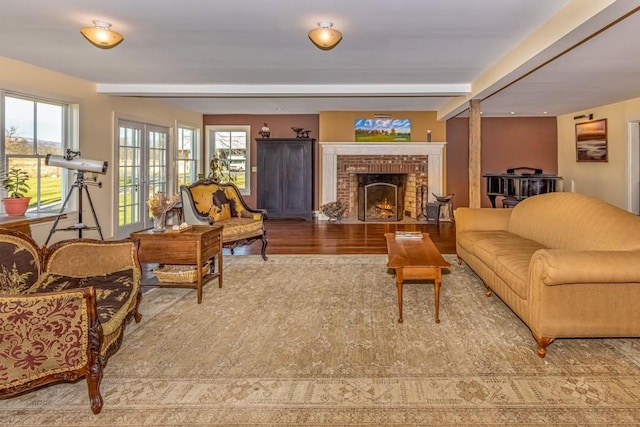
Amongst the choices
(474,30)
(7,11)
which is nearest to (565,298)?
(474,30)

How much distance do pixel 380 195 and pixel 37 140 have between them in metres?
6.53

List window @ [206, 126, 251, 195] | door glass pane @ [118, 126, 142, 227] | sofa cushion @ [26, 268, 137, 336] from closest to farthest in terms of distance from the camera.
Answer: sofa cushion @ [26, 268, 137, 336], door glass pane @ [118, 126, 142, 227], window @ [206, 126, 251, 195]

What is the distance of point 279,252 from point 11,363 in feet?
13.1

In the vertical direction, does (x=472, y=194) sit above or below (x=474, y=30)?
below

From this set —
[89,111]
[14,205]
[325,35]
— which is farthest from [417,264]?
[89,111]

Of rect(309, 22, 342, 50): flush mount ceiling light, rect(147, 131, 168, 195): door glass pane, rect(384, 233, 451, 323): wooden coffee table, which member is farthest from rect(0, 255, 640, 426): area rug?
rect(147, 131, 168, 195): door glass pane

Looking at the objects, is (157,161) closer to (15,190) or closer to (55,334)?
(15,190)

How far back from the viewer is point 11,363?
179 cm

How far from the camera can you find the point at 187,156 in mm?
9477

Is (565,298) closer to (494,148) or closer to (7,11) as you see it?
(7,11)

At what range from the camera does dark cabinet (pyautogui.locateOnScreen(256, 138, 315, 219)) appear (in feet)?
30.7

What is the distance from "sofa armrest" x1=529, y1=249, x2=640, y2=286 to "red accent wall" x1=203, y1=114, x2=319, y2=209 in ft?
24.7

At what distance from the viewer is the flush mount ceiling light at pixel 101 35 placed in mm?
3711

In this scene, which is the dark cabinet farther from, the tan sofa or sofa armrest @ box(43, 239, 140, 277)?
sofa armrest @ box(43, 239, 140, 277)
